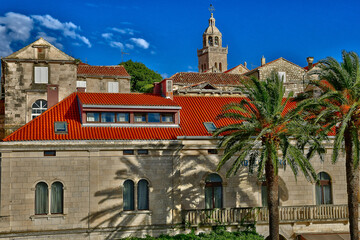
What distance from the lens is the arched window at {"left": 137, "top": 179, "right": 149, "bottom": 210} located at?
102 feet

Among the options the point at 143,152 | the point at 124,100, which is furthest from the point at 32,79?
the point at 143,152

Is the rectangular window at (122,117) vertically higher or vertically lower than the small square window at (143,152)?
higher

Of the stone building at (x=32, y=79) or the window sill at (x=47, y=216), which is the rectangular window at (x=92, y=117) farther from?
the stone building at (x=32, y=79)

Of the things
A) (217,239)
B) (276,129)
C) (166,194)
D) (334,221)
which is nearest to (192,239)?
(217,239)

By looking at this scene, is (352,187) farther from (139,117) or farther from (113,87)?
(113,87)

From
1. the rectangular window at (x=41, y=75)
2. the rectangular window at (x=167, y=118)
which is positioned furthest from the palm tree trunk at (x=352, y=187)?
the rectangular window at (x=41, y=75)

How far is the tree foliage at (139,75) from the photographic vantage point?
7515 cm

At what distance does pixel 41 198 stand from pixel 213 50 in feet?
328

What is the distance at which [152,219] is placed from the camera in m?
31.1

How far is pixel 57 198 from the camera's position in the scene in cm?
2986

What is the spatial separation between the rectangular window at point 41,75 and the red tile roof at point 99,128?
10831 millimetres

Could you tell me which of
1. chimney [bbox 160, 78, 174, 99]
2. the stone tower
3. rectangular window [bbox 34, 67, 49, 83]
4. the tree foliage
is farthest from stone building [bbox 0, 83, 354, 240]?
the stone tower

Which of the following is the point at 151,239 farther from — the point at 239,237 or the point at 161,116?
the point at 161,116

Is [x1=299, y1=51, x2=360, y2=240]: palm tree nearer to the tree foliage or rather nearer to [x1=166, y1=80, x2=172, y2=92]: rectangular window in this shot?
[x1=166, y1=80, x2=172, y2=92]: rectangular window
